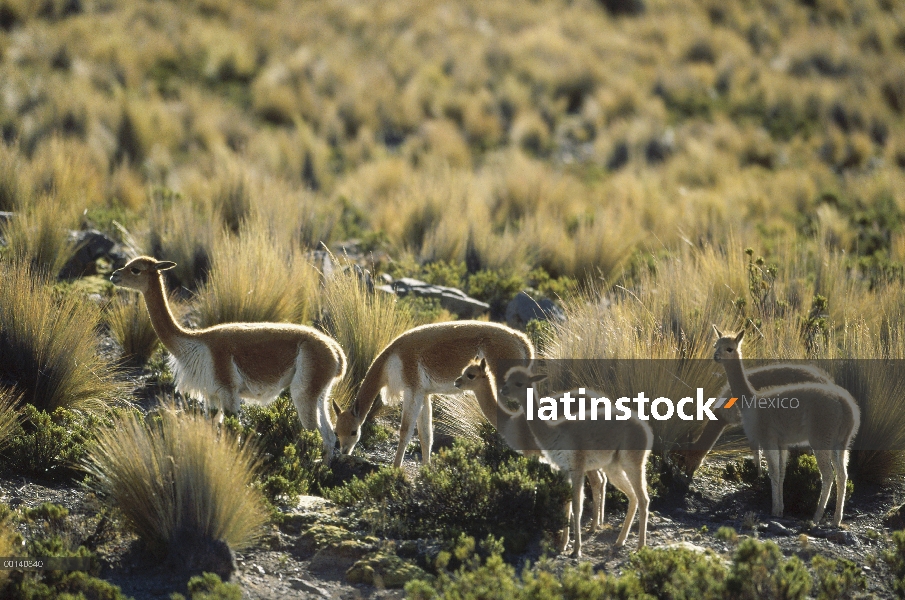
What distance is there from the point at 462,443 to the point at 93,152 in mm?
11450

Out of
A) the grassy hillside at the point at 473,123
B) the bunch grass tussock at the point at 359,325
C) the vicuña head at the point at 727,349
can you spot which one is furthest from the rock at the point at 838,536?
the grassy hillside at the point at 473,123

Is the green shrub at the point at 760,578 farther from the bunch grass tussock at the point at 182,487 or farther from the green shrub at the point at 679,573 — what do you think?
the bunch grass tussock at the point at 182,487

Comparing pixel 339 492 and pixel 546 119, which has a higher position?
pixel 546 119

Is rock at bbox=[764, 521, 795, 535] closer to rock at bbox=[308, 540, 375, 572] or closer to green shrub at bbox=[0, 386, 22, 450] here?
rock at bbox=[308, 540, 375, 572]

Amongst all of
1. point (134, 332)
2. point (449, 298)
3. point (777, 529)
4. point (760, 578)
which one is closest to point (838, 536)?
point (777, 529)

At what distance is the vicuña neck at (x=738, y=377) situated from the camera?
22.5 ft

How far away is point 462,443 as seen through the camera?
279 inches

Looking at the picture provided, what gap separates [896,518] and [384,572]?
3591mm

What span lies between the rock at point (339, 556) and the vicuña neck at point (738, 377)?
2.77m

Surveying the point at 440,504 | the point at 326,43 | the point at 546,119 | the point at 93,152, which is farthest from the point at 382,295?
the point at 326,43

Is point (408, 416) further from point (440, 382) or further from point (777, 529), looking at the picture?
point (777, 529)

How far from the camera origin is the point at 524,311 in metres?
10.7

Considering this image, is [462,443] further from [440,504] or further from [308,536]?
[308,536]

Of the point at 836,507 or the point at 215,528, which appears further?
the point at 836,507
